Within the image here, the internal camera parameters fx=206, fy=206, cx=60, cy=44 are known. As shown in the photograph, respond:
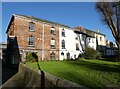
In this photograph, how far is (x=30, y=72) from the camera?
18.4 meters

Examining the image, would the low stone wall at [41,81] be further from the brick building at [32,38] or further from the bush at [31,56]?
the brick building at [32,38]

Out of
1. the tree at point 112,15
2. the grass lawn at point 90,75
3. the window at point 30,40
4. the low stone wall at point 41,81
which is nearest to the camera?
the low stone wall at point 41,81

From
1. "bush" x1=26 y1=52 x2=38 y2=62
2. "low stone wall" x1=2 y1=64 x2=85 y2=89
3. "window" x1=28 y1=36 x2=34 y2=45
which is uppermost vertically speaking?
"window" x1=28 y1=36 x2=34 y2=45

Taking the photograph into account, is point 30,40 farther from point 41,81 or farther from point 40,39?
point 41,81

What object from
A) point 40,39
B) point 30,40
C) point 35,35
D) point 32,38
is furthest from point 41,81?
point 40,39

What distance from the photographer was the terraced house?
35594 mm

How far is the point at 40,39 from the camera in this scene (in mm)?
Result: 39219

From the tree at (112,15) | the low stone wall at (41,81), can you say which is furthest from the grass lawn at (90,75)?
the tree at (112,15)

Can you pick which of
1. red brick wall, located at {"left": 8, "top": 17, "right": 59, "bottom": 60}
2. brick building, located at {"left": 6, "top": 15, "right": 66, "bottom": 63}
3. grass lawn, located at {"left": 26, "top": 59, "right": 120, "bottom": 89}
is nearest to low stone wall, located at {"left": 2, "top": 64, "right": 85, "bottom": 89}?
grass lawn, located at {"left": 26, "top": 59, "right": 120, "bottom": 89}

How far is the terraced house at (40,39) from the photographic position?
35594mm

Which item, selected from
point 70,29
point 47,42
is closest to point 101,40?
point 70,29

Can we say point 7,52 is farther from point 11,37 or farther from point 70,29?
point 70,29

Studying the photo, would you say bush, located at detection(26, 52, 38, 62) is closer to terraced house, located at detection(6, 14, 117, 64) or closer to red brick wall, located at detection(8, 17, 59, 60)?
terraced house, located at detection(6, 14, 117, 64)

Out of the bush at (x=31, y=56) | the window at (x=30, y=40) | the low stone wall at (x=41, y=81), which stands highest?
the window at (x=30, y=40)
